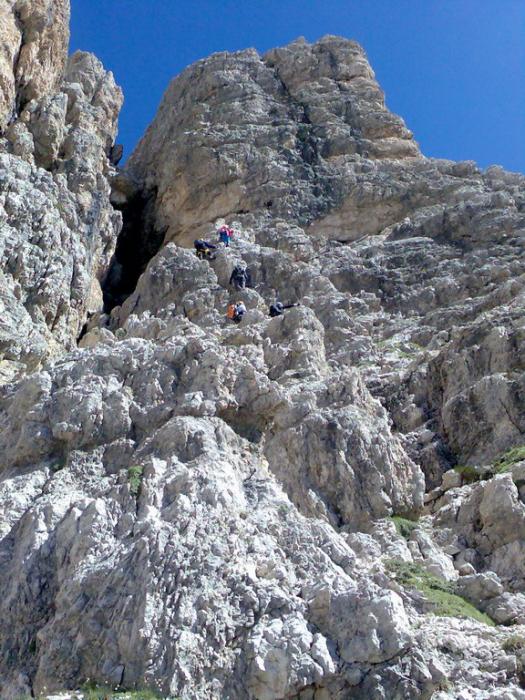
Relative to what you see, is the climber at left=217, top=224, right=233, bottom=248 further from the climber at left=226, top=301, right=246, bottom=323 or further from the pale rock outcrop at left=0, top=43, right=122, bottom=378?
the climber at left=226, top=301, right=246, bottom=323

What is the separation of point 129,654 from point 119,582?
155 centimetres

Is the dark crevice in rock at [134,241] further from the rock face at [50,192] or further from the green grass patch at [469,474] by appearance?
the green grass patch at [469,474]

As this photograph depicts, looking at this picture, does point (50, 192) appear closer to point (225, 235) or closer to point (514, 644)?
point (225, 235)

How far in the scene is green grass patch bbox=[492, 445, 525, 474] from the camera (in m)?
24.2

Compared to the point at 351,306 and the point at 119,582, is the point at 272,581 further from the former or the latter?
the point at 351,306

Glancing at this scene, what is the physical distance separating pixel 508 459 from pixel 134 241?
30.6m

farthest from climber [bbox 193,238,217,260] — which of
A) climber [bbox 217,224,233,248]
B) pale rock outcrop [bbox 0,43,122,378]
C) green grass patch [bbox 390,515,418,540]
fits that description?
green grass patch [bbox 390,515,418,540]

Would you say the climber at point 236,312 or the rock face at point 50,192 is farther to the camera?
the climber at point 236,312

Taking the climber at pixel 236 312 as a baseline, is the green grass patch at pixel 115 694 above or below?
below

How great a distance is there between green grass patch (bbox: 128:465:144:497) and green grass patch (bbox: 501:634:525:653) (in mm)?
8102

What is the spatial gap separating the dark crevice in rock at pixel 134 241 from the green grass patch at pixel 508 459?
85.4 feet

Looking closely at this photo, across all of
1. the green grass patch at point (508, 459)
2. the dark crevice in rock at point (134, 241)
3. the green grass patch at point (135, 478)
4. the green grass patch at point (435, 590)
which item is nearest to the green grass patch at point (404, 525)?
the green grass patch at point (435, 590)

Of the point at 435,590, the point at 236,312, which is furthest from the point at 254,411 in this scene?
the point at 236,312

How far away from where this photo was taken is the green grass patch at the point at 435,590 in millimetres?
17969
